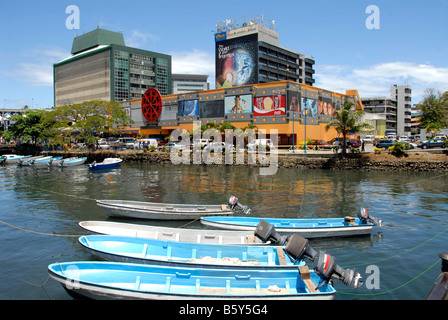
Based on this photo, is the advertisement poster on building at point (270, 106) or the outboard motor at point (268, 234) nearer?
the outboard motor at point (268, 234)

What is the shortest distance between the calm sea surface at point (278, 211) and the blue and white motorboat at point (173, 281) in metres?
1.76

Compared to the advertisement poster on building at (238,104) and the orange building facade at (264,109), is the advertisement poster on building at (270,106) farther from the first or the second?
the advertisement poster on building at (238,104)

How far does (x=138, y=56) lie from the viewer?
386 ft

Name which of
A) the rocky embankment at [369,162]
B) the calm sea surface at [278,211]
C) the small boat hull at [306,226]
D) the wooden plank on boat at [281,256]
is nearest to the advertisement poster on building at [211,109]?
the rocky embankment at [369,162]

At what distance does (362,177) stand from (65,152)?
197 feet

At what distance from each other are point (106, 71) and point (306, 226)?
110m

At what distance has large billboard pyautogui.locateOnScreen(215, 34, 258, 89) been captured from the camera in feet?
319

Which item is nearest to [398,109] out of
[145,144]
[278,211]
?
[145,144]

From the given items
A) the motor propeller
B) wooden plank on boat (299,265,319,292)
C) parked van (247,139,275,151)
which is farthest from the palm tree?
wooden plank on boat (299,265,319,292)

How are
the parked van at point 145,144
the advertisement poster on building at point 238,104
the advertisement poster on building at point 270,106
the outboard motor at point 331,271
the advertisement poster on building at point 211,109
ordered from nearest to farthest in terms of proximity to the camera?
the outboard motor at point 331,271
the advertisement poster on building at point 270,106
the advertisement poster on building at point 238,104
the parked van at point 145,144
the advertisement poster on building at point 211,109

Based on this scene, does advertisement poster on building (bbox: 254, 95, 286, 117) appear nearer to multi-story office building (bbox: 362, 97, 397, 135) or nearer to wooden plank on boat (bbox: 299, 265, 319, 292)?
wooden plank on boat (bbox: 299, 265, 319, 292)

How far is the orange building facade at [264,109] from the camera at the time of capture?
5981 centimetres
